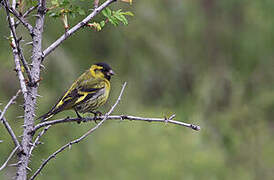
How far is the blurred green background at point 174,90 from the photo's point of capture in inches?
364

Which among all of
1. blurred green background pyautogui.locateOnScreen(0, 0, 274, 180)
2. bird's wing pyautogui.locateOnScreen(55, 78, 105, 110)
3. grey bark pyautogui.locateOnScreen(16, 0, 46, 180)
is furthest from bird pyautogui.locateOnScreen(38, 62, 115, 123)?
blurred green background pyautogui.locateOnScreen(0, 0, 274, 180)

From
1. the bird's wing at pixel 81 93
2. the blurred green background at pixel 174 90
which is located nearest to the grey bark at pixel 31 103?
the bird's wing at pixel 81 93

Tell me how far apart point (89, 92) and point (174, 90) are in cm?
530

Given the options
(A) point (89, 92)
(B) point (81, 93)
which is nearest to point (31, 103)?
(B) point (81, 93)

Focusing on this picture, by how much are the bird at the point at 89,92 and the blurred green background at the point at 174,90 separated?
2.62 meters

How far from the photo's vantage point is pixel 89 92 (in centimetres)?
575

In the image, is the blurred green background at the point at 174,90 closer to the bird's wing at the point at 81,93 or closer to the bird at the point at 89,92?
the bird at the point at 89,92

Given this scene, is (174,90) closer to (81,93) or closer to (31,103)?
(81,93)

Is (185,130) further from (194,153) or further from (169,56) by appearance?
(169,56)

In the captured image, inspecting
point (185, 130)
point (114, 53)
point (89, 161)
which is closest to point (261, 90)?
point (185, 130)

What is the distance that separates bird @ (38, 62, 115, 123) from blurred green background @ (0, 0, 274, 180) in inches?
103

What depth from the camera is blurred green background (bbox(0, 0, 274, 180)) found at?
9242mm

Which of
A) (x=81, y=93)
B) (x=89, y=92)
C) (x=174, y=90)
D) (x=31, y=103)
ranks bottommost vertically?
(x=31, y=103)

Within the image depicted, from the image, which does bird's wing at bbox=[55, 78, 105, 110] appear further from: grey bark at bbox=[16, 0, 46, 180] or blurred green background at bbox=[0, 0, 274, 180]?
blurred green background at bbox=[0, 0, 274, 180]
